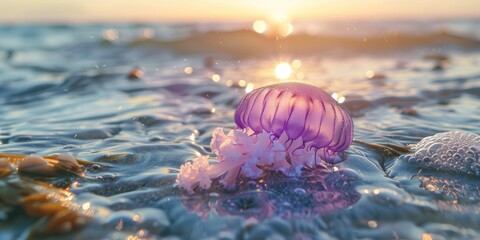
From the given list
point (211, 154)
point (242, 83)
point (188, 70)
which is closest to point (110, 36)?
point (188, 70)

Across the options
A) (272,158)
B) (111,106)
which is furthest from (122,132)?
(272,158)

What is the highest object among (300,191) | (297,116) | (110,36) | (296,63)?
(110,36)

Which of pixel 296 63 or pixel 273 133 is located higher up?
pixel 273 133

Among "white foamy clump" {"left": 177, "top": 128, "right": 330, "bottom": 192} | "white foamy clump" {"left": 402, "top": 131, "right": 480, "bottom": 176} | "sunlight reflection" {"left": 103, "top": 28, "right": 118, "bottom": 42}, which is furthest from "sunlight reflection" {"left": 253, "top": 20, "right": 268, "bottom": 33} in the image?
"white foamy clump" {"left": 177, "top": 128, "right": 330, "bottom": 192}

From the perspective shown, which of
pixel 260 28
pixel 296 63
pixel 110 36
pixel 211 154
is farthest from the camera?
pixel 260 28

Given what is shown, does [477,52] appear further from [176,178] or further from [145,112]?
[176,178]

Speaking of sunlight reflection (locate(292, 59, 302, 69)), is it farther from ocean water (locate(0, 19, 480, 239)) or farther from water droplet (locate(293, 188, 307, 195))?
water droplet (locate(293, 188, 307, 195))

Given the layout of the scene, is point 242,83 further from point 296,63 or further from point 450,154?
point 450,154
